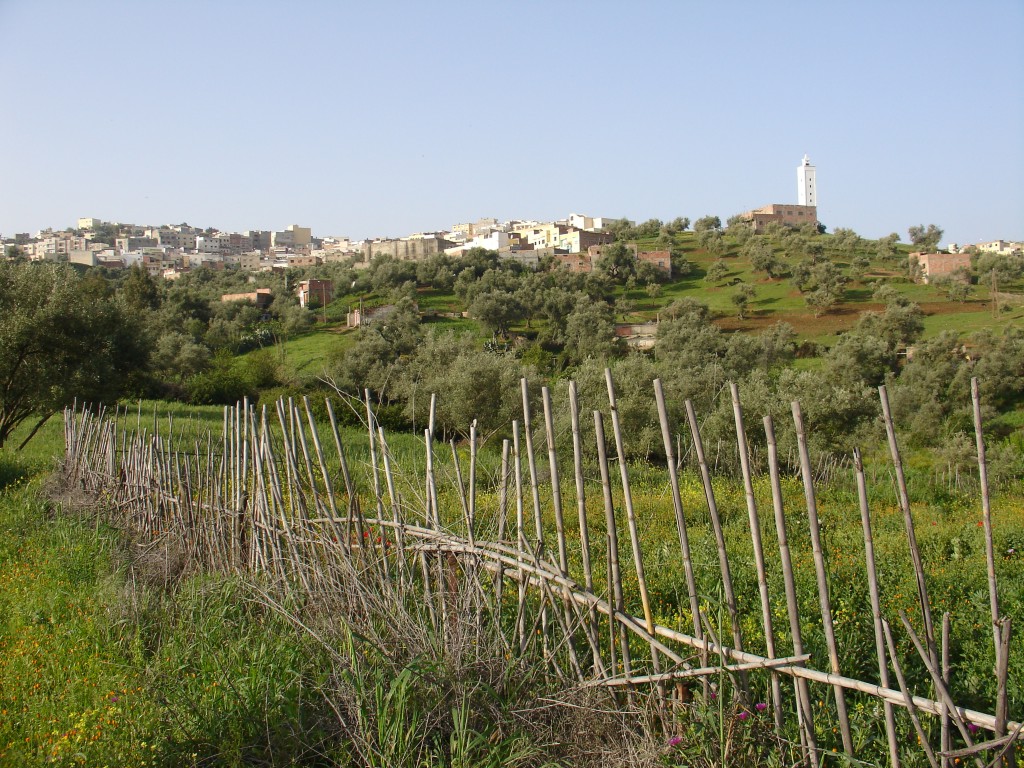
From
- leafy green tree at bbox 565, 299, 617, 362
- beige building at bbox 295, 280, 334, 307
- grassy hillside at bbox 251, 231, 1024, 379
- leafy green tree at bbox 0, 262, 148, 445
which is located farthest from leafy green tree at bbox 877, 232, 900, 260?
leafy green tree at bbox 0, 262, 148, 445

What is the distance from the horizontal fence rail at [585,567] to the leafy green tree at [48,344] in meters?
9.73

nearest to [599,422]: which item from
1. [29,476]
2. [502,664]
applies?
[502,664]

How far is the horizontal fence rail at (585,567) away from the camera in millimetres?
2705

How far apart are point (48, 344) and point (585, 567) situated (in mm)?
15362

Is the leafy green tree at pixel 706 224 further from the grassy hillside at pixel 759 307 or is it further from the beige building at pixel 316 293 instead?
the beige building at pixel 316 293

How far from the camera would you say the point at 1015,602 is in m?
4.63

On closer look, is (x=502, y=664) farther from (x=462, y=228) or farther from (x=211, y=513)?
(x=462, y=228)

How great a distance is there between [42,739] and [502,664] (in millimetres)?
2044

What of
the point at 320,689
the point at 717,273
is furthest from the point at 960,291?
the point at 320,689

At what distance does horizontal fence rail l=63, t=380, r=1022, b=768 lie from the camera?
2705mm

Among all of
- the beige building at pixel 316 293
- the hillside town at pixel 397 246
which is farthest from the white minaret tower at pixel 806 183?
the beige building at pixel 316 293

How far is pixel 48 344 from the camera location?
1531 centimetres

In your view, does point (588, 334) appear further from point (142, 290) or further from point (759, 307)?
point (142, 290)

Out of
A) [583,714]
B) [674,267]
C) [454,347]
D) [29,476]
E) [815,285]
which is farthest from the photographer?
[674,267]
